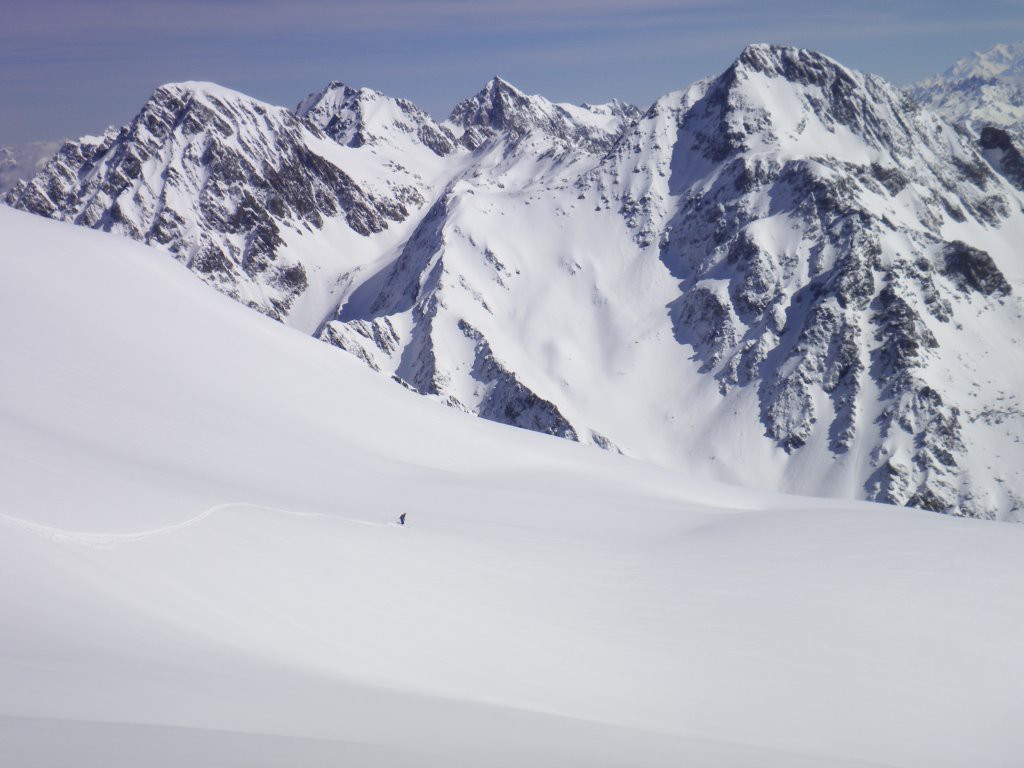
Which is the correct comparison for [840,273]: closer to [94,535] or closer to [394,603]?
[394,603]

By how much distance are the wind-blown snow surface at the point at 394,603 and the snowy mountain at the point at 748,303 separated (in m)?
102

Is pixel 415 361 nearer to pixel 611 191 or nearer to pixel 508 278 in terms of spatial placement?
pixel 508 278

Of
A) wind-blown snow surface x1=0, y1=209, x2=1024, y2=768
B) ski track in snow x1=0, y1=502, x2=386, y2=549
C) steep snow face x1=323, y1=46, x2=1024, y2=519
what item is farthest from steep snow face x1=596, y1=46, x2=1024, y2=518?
ski track in snow x1=0, y1=502, x2=386, y2=549

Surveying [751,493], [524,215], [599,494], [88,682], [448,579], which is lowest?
[88,682]

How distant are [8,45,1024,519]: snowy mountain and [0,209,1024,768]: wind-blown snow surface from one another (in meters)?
102

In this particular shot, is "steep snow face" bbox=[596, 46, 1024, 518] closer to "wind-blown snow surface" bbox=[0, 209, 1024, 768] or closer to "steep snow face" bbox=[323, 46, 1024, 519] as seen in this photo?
"steep snow face" bbox=[323, 46, 1024, 519]

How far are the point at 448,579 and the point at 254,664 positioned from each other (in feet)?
23.1

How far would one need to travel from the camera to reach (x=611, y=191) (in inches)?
7047

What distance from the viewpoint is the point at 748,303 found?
6068 inches

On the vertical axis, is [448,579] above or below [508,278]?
below

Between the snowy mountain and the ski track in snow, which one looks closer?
the ski track in snow

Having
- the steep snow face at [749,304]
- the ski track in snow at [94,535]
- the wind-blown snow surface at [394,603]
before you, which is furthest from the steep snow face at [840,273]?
the ski track in snow at [94,535]

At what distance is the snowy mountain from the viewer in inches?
5290

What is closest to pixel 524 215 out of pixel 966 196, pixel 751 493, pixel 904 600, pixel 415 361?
pixel 415 361
